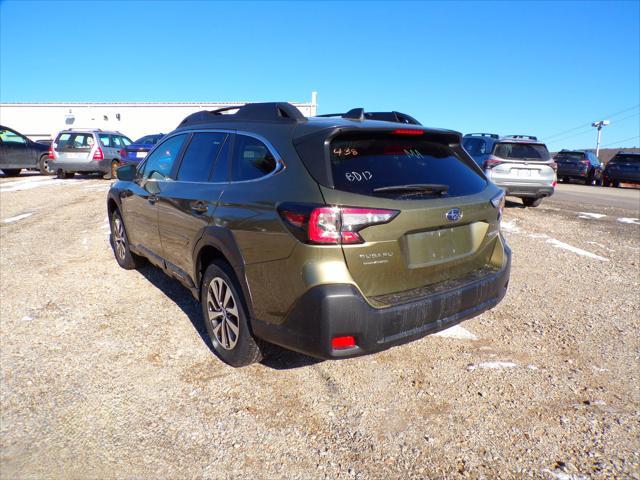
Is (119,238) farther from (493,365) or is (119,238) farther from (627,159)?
(627,159)

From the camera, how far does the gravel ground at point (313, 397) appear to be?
223cm

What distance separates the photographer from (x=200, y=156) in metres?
3.57

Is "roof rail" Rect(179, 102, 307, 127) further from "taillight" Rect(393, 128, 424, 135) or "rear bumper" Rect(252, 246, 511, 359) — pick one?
"rear bumper" Rect(252, 246, 511, 359)

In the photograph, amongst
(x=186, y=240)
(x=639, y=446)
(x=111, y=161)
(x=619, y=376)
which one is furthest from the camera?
(x=111, y=161)

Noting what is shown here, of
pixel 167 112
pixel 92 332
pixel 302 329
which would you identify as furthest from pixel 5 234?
pixel 167 112

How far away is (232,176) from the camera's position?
10.0ft

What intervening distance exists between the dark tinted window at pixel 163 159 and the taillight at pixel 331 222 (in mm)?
2085

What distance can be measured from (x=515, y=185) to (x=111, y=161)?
13.1 metres

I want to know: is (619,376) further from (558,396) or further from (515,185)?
(515,185)

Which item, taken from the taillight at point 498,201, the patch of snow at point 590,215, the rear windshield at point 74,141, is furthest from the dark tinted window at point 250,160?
the rear windshield at point 74,141

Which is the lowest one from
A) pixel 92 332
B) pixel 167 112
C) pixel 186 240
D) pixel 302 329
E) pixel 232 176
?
pixel 92 332

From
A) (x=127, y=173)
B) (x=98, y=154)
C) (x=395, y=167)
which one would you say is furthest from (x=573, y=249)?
(x=98, y=154)

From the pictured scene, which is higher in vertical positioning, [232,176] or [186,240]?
[232,176]

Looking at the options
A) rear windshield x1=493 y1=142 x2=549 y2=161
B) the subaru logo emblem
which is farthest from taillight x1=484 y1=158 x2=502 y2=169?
the subaru logo emblem
